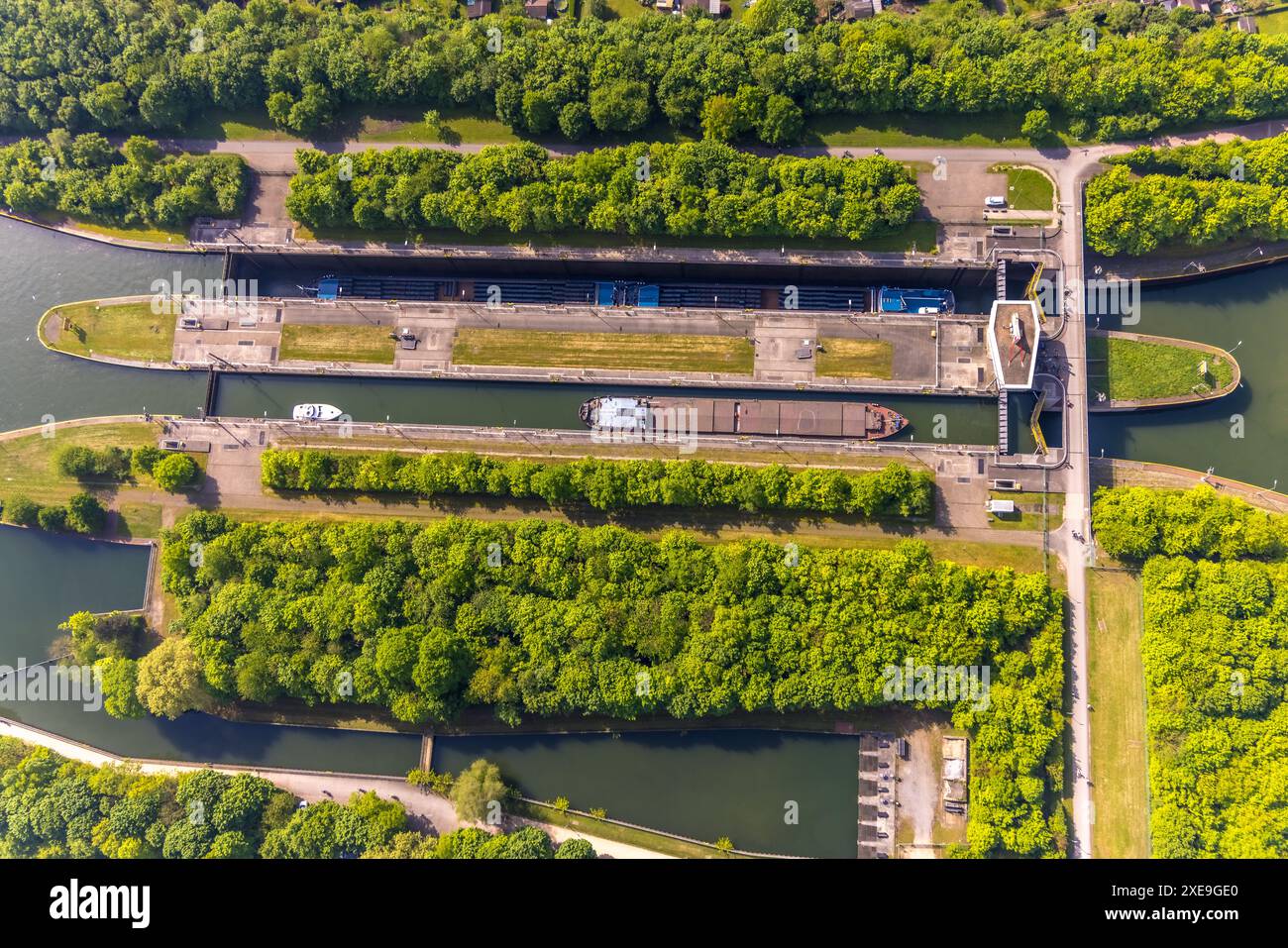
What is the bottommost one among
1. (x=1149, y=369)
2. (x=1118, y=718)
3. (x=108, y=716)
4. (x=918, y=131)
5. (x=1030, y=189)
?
(x=108, y=716)

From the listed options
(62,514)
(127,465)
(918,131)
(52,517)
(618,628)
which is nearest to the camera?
(618,628)

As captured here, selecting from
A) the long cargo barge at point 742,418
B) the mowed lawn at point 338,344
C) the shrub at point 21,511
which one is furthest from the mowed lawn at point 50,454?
the long cargo barge at point 742,418

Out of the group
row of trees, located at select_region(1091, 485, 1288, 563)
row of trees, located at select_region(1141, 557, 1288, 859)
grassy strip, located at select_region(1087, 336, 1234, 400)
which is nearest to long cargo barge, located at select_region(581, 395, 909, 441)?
grassy strip, located at select_region(1087, 336, 1234, 400)

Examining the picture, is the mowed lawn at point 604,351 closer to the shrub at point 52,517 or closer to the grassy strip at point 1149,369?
the grassy strip at point 1149,369

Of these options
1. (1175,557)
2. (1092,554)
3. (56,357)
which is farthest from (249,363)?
(1175,557)

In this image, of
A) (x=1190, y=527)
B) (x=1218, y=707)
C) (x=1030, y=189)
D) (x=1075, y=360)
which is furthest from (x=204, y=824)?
(x=1030, y=189)

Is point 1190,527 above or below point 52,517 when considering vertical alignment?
above

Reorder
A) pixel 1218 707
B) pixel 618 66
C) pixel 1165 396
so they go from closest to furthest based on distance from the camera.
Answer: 1. pixel 1218 707
2. pixel 1165 396
3. pixel 618 66

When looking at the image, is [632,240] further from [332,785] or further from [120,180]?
[332,785]

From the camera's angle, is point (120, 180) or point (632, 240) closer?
point (632, 240)
